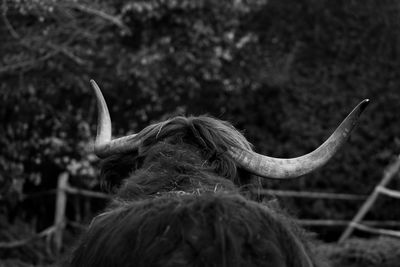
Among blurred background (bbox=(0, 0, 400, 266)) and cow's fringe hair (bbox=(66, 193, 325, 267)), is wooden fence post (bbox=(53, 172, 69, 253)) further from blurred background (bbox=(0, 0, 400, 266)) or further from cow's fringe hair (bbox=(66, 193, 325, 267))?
cow's fringe hair (bbox=(66, 193, 325, 267))

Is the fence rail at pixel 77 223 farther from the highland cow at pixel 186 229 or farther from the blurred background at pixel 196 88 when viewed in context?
the highland cow at pixel 186 229

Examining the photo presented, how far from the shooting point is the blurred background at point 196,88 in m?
7.44

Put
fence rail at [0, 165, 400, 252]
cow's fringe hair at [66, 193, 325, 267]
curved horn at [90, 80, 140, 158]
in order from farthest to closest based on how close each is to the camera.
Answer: fence rail at [0, 165, 400, 252]
curved horn at [90, 80, 140, 158]
cow's fringe hair at [66, 193, 325, 267]

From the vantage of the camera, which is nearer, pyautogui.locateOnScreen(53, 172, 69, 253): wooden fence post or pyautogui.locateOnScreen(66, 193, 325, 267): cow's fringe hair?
pyautogui.locateOnScreen(66, 193, 325, 267): cow's fringe hair

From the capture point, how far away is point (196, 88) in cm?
914

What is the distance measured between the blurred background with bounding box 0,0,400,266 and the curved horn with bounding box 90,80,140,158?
2.34 m

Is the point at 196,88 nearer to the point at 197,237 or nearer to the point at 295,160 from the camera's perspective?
the point at 295,160

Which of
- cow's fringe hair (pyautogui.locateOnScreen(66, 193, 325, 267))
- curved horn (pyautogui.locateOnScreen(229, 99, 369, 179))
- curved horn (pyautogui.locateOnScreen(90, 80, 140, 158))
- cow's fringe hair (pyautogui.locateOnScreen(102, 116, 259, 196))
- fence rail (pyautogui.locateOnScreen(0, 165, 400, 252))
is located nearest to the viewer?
cow's fringe hair (pyautogui.locateOnScreen(66, 193, 325, 267))

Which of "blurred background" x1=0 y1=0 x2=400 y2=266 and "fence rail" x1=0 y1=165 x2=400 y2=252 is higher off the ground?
"blurred background" x1=0 y1=0 x2=400 y2=266

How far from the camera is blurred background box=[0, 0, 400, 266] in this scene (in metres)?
7.44

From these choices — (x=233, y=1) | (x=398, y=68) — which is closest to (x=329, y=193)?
(x=398, y=68)

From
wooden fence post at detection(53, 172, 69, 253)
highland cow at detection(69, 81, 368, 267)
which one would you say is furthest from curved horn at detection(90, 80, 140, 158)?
wooden fence post at detection(53, 172, 69, 253)

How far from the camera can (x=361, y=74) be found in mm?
10156

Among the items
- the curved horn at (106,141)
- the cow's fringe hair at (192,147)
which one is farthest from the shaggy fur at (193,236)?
the curved horn at (106,141)
